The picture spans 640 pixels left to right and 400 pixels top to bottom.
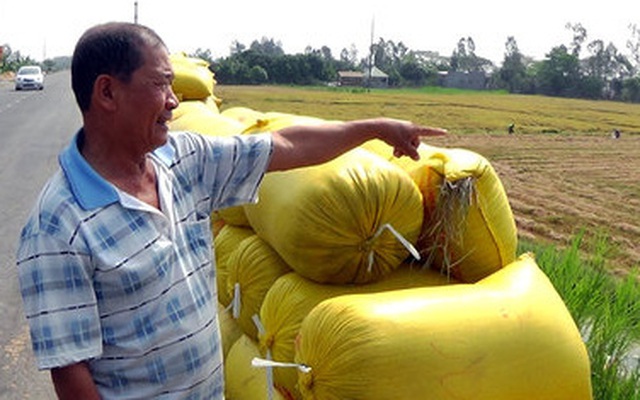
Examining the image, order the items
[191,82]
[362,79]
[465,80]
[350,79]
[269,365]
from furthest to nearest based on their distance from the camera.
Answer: [465,80] < [362,79] < [350,79] < [191,82] < [269,365]

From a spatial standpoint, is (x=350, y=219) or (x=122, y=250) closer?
(x=122, y=250)

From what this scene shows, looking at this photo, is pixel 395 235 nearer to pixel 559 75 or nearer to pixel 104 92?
pixel 104 92

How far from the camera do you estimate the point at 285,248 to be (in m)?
2.60

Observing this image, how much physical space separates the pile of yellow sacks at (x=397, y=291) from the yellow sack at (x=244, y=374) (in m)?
0.01

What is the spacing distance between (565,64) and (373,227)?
88.6 meters

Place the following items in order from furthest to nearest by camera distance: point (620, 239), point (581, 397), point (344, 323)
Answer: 1. point (620, 239)
2. point (581, 397)
3. point (344, 323)

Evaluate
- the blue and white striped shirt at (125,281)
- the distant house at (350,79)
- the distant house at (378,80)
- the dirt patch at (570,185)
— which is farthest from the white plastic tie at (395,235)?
the distant house at (378,80)

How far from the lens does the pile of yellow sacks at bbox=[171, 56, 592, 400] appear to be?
2.09 m

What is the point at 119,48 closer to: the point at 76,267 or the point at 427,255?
the point at 76,267

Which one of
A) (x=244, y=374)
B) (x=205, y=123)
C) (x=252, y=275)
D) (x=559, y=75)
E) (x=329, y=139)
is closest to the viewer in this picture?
(x=329, y=139)

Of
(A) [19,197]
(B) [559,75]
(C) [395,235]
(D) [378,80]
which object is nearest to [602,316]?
(C) [395,235]

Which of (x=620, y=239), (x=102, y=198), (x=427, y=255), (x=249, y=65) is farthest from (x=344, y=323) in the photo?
(x=249, y=65)

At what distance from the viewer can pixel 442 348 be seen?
2.11m

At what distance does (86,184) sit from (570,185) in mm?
13910
